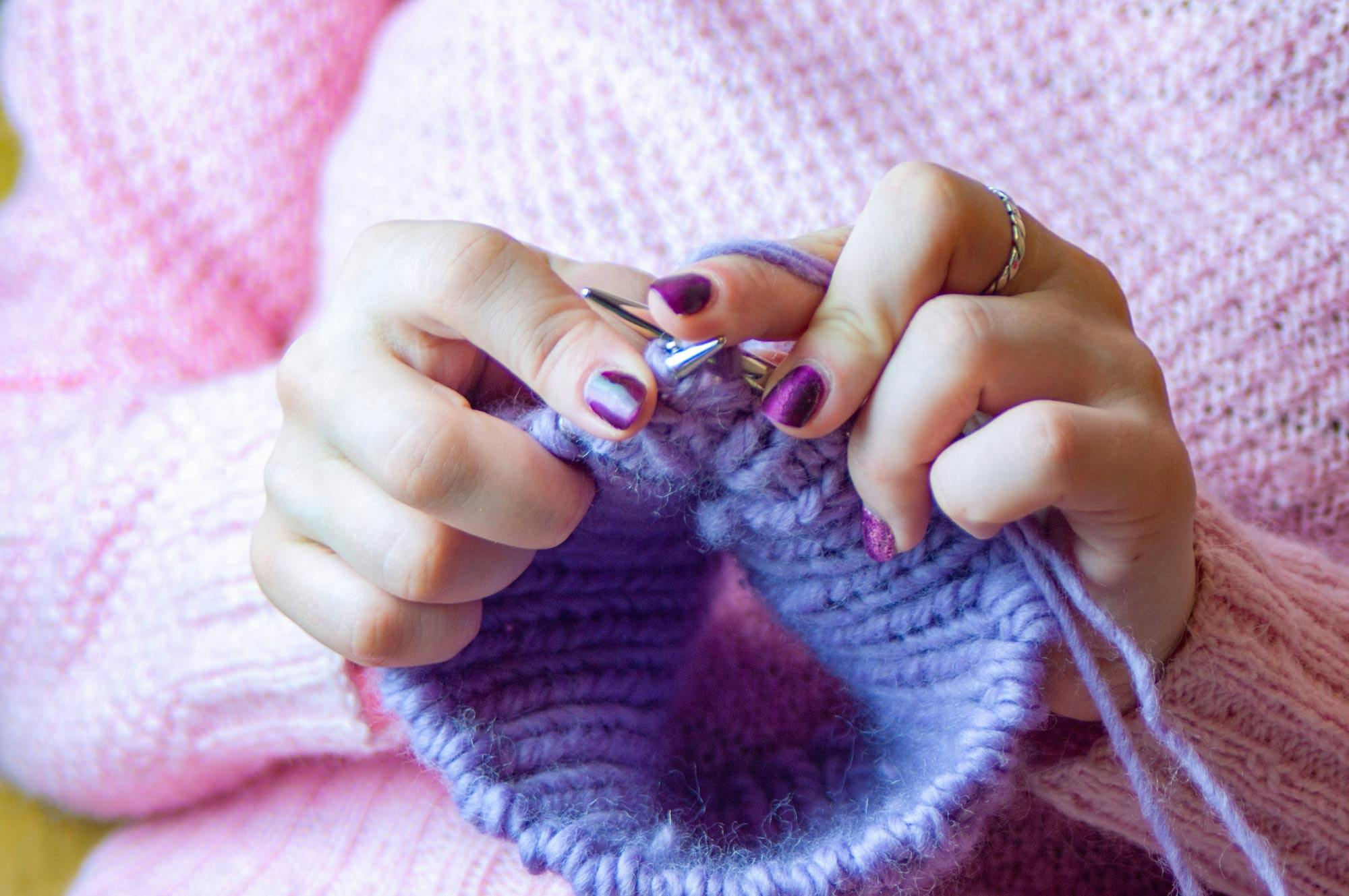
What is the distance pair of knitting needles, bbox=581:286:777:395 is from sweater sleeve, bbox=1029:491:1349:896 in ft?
0.99

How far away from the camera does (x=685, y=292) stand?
0.42 m

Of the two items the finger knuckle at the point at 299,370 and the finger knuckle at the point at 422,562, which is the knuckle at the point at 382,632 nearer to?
the finger knuckle at the point at 422,562

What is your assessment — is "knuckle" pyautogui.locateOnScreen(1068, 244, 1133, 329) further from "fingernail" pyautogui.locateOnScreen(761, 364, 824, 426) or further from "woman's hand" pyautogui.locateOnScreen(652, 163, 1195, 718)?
"fingernail" pyautogui.locateOnScreen(761, 364, 824, 426)

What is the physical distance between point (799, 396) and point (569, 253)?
378mm

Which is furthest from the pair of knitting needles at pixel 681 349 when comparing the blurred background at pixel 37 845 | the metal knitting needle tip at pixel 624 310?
the blurred background at pixel 37 845

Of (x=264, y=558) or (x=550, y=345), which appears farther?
(x=264, y=558)

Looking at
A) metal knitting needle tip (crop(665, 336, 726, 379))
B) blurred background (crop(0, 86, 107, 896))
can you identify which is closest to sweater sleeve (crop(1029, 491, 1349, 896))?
metal knitting needle tip (crop(665, 336, 726, 379))

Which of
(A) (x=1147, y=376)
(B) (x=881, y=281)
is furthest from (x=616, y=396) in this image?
(A) (x=1147, y=376)

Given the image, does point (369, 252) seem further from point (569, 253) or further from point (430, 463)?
point (569, 253)

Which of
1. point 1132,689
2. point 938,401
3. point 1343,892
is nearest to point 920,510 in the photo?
point 938,401

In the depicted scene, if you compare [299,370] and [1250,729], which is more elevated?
[299,370]

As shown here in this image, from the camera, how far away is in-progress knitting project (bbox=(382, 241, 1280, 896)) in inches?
19.0

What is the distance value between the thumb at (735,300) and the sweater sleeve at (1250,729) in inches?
11.9

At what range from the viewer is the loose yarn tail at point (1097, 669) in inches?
18.3
